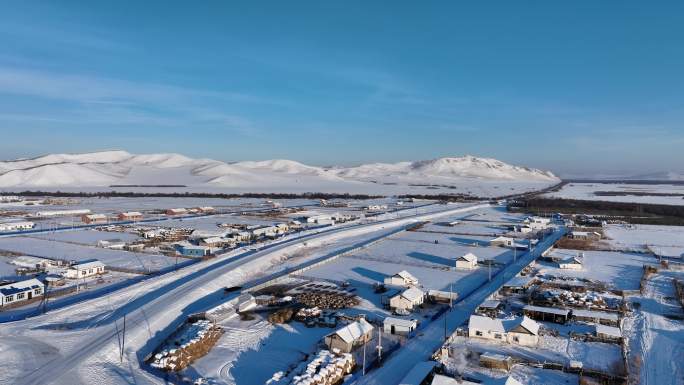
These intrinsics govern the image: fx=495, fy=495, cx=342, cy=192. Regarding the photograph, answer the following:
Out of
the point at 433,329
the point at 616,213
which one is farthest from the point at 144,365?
the point at 616,213

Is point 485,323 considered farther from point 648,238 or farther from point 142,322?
point 648,238

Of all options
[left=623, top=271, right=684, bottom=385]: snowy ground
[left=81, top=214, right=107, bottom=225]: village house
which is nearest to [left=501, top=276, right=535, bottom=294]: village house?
[left=623, top=271, right=684, bottom=385]: snowy ground

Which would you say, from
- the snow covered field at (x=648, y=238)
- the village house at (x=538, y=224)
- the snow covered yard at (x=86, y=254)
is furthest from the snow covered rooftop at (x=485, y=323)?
the village house at (x=538, y=224)

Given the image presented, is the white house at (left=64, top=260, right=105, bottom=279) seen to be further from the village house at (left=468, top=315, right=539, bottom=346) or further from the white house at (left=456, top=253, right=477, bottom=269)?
the white house at (left=456, top=253, right=477, bottom=269)

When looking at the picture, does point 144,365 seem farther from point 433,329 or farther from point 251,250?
point 251,250

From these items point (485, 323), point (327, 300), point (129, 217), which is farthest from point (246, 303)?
point (129, 217)

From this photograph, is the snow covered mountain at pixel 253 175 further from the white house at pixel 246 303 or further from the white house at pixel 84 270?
the white house at pixel 246 303
